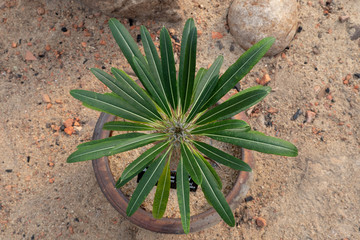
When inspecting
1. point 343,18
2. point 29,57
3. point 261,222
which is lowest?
point 261,222

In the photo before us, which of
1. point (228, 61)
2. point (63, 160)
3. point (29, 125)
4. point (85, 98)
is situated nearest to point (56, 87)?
point (29, 125)

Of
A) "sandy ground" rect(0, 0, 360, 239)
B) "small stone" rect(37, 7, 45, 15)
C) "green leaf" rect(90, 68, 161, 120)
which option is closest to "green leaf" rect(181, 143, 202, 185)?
"green leaf" rect(90, 68, 161, 120)

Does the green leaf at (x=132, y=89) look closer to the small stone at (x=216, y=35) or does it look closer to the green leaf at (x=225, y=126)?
the green leaf at (x=225, y=126)

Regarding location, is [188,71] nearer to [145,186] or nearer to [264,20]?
[145,186]

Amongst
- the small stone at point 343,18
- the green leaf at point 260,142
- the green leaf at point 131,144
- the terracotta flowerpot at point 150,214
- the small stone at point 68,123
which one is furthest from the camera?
the small stone at point 343,18

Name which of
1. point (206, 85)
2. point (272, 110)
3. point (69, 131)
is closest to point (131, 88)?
point (206, 85)

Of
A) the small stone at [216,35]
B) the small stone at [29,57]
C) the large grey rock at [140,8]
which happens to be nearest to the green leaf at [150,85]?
the large grey rock at [140,8]

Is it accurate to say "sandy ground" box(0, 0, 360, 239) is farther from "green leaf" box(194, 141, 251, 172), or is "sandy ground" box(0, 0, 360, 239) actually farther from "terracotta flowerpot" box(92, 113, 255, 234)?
"green leaf" box(194, 141, 251, 172)
